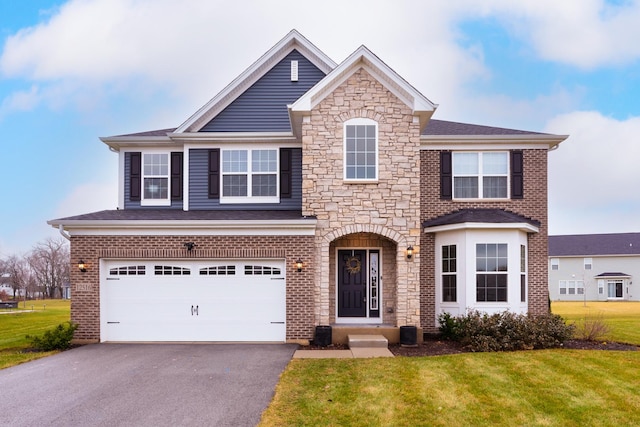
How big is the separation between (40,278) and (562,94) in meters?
57.6

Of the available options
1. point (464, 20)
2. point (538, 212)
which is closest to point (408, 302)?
point (538, 212)

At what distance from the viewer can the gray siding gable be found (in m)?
15.3

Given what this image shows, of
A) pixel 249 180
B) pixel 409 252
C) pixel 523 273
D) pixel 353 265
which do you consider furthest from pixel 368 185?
pixel 523 273

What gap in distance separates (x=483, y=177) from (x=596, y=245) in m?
43.2

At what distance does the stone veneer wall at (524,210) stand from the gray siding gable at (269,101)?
484 centimetres

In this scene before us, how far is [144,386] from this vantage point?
8.42 metres

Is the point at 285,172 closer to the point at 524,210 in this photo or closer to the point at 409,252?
the point at 409,252

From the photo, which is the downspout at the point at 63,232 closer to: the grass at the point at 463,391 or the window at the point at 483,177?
the grass at the point at 463,391

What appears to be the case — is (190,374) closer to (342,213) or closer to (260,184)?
(342,213)

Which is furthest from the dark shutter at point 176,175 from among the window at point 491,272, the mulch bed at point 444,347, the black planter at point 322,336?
the window at point 491,272

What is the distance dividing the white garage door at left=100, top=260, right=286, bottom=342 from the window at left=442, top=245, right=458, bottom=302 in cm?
503

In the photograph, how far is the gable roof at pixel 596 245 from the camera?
4806 centimetres

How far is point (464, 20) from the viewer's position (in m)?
19.4

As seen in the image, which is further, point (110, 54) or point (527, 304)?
point (110, 54)
